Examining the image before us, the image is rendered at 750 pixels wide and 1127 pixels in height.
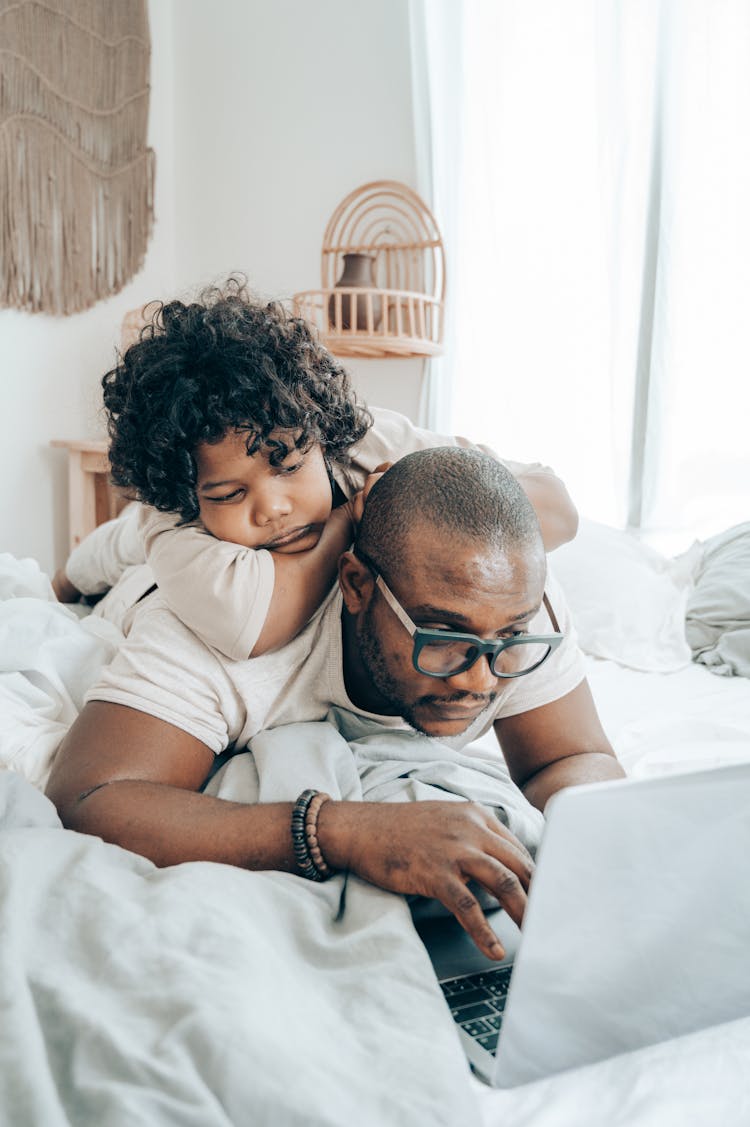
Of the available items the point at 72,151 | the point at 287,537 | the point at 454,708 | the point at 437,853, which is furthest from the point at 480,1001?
the point at 72,151

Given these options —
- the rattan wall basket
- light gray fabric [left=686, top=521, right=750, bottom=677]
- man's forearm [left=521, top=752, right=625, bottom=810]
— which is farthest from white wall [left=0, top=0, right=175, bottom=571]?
man's forearm [left=521, top=752, right=625, bottom=810]

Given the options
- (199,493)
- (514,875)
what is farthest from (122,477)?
(514,875)

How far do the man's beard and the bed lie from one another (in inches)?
7.0

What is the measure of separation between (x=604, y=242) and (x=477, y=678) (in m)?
2.57

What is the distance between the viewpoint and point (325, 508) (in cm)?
117

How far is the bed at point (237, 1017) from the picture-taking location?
1.74 feet

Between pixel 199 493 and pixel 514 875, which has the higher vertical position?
pixel 199 493

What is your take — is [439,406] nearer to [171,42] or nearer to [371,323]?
[371,323]

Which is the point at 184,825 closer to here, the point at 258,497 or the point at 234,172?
the point at 258,497

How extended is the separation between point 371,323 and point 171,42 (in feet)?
6.64

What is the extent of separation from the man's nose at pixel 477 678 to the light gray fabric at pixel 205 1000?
264mm

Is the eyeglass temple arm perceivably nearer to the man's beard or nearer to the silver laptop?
the man's beard

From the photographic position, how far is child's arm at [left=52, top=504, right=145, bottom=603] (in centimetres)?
197

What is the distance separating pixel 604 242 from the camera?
321cm
